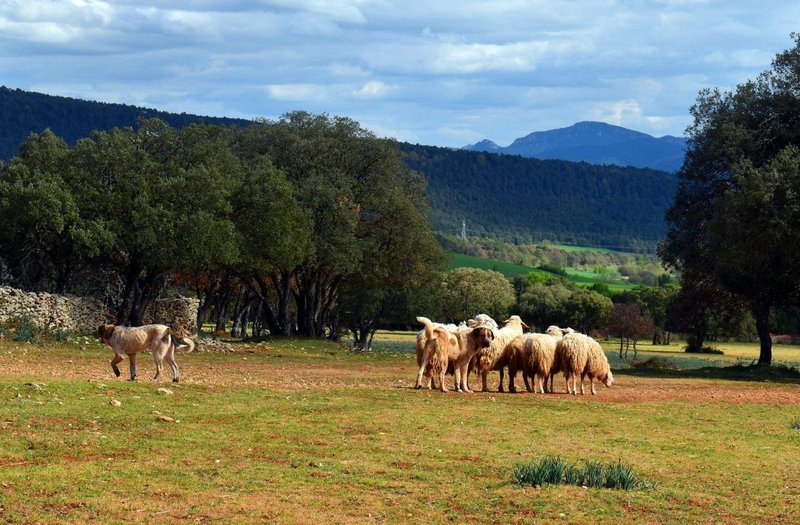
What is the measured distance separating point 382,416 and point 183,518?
8580 millimetres

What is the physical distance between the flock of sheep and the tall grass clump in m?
10.9

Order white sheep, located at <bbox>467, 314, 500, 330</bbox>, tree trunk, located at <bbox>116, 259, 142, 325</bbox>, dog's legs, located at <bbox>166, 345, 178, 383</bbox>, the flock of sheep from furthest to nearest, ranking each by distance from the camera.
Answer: tree trunk, located at <bbox>116, 259, 142, 325</bbox> < white sheep, located at <bbox>467, 314, 500, 330</bbox> < the flock of sheep < dog's legs, located at <bbox>166, 345, 178, 383</bbox>

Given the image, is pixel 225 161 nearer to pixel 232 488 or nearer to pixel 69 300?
pixel 69 300

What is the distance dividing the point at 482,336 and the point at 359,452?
10.3 meters

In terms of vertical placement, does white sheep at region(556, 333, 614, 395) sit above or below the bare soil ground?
above

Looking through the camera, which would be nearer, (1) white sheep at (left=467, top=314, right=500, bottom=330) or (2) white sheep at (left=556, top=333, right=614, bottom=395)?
(2) white sheep at (left=556, top=333, right=614, bottom=395)

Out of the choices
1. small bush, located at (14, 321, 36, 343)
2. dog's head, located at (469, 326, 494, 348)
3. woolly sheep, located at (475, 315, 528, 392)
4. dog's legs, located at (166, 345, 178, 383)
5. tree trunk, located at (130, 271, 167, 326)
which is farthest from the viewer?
tree trunk, located at (130, 271, 167, 326)

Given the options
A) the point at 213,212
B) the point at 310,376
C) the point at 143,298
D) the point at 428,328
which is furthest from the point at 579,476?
the point at 143,298

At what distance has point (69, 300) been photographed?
42.8 m

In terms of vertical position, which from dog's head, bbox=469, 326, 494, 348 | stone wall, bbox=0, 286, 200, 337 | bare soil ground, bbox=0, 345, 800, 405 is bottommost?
bare soil ground, bbox=0, 345, 800, 405

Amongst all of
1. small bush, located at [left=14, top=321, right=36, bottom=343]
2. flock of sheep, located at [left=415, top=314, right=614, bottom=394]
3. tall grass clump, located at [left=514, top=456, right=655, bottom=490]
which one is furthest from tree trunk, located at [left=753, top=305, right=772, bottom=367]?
tall grass clump, located at [left=514, top=456, right=655, bottom=490]

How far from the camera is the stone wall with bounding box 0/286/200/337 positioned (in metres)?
38.8

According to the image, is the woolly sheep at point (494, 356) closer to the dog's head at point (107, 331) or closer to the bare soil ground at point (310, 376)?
the bare soil ground at point (310, 376)

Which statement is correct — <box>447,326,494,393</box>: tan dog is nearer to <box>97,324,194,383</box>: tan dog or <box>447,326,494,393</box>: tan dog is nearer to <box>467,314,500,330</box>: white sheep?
<box>467,314,500,330</box>: white sheep
